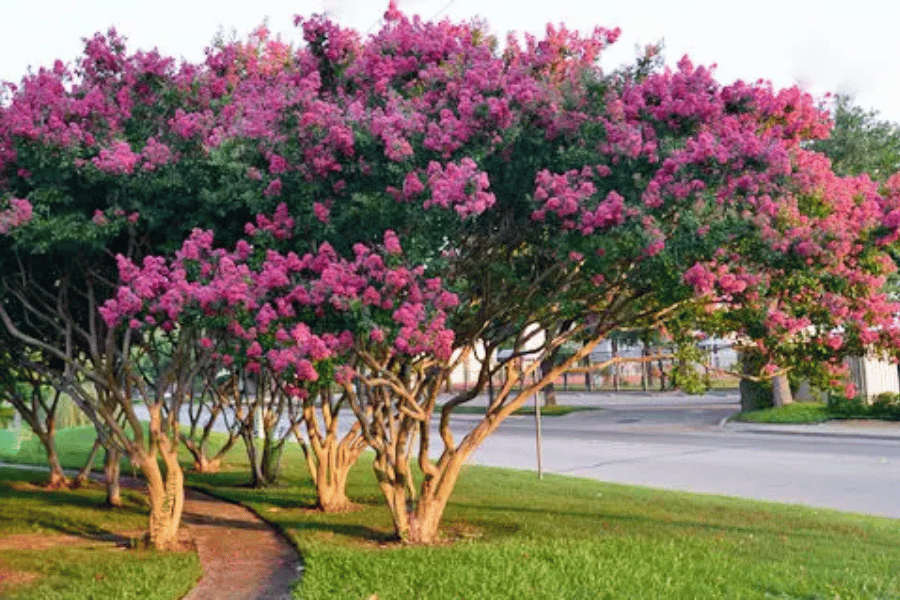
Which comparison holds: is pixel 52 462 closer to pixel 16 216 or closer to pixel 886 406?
pixel 16 216

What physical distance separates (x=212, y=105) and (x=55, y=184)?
5.77 feet

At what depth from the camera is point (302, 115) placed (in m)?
8.51

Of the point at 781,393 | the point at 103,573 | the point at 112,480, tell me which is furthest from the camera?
the point at 781,393

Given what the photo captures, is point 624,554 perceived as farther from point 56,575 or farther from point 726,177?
point 56,575

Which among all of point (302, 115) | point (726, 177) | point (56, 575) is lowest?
point (56, 575)

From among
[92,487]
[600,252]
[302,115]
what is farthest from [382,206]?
[92,487]

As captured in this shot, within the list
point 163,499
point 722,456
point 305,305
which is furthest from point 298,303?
point 722,456

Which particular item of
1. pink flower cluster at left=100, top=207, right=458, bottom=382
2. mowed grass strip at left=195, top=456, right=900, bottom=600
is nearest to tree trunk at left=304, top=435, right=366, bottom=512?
mowed grass strip at left=195, top=456, right=900, bottom=600

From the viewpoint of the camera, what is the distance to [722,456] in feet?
67.8

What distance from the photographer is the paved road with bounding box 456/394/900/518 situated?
15156mm

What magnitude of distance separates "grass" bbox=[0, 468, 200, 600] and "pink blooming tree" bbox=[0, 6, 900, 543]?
2100 millimetres

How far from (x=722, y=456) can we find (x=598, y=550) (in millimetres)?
12256

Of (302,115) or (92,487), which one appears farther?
(92,487)

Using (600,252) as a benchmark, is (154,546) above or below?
below
